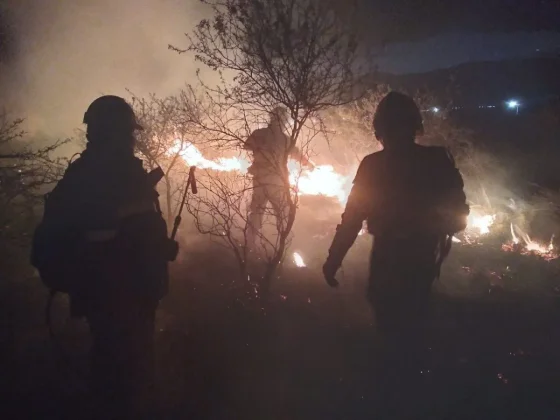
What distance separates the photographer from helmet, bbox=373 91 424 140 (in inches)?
104

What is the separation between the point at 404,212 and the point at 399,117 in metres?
0.60

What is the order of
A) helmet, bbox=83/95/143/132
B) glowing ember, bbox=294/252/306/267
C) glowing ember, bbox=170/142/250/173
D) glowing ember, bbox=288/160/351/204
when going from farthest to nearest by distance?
glowing ember, bbox=288/160/351/204
glowing ember, bbox=294/252/306/267
glowing ember, bbox=170/142/250/173
helmet, bbox=83/95/143/132

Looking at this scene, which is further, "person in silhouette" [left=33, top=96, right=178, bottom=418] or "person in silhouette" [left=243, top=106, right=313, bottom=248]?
"person in silhouette" [left=243, top=106, right=313, bottom=248]

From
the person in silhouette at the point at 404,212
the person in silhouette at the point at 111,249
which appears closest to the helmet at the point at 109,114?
the person in silhouette at the point at 111,249

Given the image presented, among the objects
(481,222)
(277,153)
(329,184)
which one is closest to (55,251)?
(277,153)

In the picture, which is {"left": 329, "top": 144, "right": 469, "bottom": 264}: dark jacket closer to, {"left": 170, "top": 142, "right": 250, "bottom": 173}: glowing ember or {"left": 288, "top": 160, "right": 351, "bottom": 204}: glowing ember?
→ {"left": 170, "top": 142, "right": 250, "bottom": 173}: glowing ember

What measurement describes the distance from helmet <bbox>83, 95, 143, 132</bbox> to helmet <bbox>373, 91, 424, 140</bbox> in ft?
5.23

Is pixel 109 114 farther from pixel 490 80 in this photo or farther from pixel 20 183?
pixel 490 80

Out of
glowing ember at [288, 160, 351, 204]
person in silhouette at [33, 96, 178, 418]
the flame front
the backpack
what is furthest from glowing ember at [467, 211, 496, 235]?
the backpack

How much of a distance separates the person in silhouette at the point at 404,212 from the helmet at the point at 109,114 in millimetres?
1511

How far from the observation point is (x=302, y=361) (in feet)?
12.5

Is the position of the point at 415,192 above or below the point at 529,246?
below

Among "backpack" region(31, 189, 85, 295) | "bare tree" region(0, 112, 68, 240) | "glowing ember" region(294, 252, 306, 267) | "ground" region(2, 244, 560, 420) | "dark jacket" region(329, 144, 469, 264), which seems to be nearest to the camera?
"backpack" region(31, 189, 85, 295)

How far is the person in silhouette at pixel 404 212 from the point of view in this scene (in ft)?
8.54
